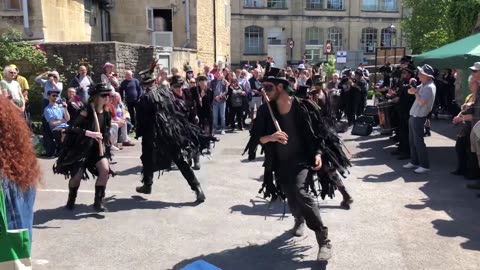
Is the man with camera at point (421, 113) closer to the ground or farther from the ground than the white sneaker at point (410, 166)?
farther from the ground

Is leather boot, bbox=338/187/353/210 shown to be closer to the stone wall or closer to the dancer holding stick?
the dancer holding stick

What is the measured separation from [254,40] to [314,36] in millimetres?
6919

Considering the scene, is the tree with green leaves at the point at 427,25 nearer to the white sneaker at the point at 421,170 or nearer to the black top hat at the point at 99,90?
the white sneaker at the point at 421,170


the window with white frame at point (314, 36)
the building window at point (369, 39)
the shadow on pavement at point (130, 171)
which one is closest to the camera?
the shadow on pavement at point (130, 171)

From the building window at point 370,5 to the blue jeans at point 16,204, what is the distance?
2319 inches

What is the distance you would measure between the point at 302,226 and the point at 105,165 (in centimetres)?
265

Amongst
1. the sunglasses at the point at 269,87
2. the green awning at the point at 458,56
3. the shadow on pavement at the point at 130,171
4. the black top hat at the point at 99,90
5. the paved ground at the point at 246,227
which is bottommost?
the paved ground at the point at 246,227

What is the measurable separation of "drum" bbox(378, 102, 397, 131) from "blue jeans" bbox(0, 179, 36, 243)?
9.43 m

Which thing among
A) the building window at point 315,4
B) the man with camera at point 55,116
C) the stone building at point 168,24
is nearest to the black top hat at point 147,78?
the man with camera at point 55,116

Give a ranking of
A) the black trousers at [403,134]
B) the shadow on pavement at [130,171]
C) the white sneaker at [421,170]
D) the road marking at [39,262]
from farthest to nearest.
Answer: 1. the black trousers at [403,134]
2. the shadow on pavement at [130,171]
3. the white sneaker at [421,170]
4. the road marking at [39,262]

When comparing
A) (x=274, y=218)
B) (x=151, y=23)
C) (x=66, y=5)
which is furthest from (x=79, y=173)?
(x=151, y=23)

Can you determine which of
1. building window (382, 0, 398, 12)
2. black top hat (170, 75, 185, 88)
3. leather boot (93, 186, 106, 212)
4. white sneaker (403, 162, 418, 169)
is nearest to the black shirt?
leather boot (93, 186, 106, 212)

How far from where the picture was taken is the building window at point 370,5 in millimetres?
57513

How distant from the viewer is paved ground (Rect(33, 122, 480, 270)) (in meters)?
5.04
